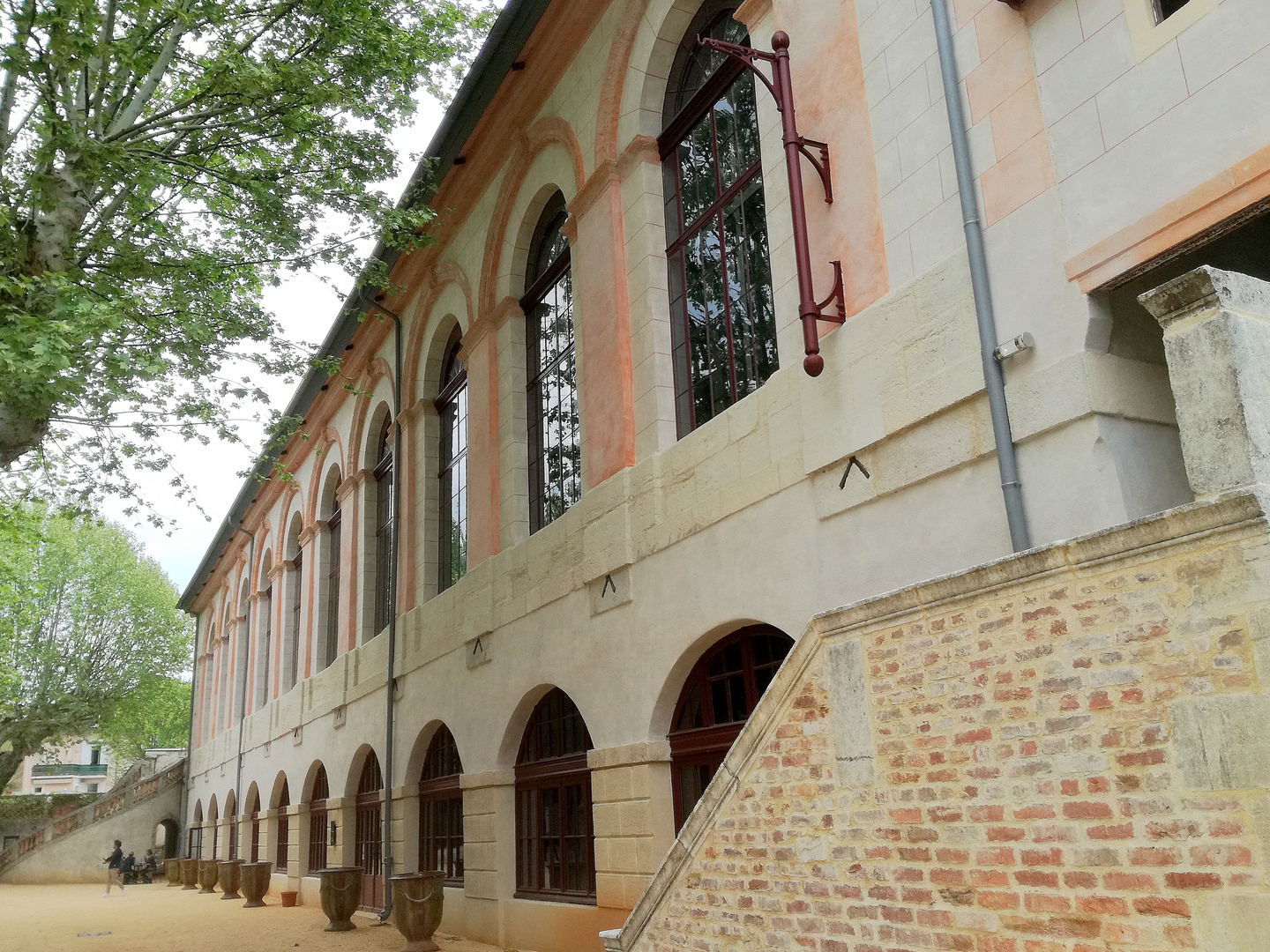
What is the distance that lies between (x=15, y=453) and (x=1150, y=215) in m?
9.80

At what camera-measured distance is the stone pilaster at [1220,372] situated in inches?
144

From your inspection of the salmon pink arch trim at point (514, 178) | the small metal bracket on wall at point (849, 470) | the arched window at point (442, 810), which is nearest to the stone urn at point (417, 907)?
the arched window at point (442, 810)

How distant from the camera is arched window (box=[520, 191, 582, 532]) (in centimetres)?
1240

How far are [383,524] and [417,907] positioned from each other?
28.6ft

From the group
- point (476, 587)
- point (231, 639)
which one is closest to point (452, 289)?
point (476, 587)

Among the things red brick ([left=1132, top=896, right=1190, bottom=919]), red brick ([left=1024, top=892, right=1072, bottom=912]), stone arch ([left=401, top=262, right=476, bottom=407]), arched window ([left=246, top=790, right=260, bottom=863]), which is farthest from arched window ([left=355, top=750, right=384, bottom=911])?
red brick ([left=1132, top=896, right=1190, bottom=919])

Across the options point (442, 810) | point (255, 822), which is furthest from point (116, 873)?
point (442, 810)

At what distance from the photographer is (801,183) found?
25.2ft

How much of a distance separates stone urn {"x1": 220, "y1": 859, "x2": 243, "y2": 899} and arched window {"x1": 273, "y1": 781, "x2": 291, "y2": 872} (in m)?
0.90

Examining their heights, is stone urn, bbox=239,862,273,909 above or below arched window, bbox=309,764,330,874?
below

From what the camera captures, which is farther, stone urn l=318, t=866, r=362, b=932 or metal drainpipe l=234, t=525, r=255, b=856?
metal drainpipe l=234, t=525, r=255, b=856

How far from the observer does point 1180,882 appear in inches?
140

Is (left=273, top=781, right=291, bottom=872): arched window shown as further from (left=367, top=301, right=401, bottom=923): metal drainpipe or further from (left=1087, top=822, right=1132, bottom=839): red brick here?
(left=1087, top=822, right=1132, bottom=839): red brick

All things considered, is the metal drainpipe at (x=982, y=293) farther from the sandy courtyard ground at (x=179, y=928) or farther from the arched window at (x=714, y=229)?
the sandy courtyard ground at (x=179, y=928)
